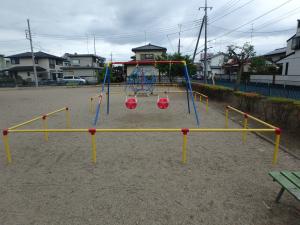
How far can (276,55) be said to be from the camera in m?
33.8

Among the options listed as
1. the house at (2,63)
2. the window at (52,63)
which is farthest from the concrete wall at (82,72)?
the house at (2,63)

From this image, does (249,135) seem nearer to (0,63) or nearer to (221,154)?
(221,154)

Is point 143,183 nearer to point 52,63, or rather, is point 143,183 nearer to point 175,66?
point 175,66

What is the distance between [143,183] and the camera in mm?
2988

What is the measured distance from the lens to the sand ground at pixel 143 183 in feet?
7.59

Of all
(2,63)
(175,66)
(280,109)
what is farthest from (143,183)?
(2,63)

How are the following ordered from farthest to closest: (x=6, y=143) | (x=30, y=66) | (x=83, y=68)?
(x=83, y=68), (x=30, y=66), (x=6, y=143)

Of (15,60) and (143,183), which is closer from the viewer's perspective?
(143,183)

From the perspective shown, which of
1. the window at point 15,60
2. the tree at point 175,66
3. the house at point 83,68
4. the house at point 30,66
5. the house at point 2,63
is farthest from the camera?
the house at point 2,63

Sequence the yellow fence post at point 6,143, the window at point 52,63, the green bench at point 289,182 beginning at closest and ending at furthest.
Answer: the green bench at point 289,182
the yellow fence post at point 6,143
the window at point 52,63

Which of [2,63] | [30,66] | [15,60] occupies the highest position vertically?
[2,63]

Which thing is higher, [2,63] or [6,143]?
[2,63]

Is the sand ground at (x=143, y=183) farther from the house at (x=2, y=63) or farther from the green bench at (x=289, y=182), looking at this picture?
the house at (x=2, y=63)

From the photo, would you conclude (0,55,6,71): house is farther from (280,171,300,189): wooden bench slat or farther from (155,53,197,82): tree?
(280,171,300,189): wooden bench slat
